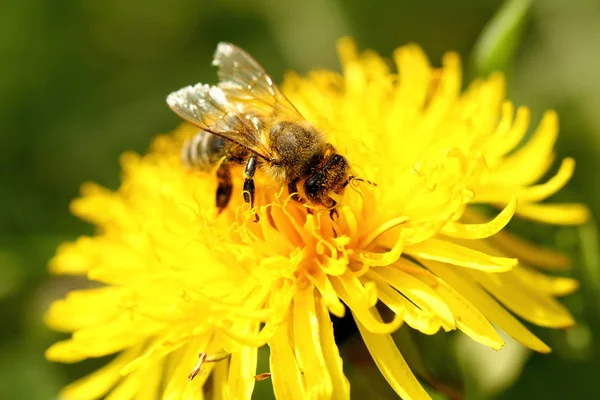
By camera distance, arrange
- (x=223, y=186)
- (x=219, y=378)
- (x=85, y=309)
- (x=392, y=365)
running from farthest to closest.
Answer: (x=85, y=309)
(x=223, y=186)
(x=219, y=378)
(x=392, y=365)

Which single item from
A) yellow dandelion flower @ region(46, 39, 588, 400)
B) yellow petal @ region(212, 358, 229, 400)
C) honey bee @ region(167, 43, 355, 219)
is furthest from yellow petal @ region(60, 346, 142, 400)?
honey bee @ region(167, 43, 355, 219)

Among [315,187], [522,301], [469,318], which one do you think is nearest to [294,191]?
[315,187]

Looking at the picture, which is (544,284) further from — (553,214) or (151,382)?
(151,382)

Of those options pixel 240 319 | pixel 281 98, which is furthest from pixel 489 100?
pixel 240 319

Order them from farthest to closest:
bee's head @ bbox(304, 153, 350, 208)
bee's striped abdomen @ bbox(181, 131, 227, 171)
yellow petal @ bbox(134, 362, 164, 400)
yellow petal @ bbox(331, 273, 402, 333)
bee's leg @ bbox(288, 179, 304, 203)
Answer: bee's striped abdomen @ bbox(181, 131, 227, 171) → yellow petal @ bbox(134, 362, 164, 400) → bee's leg @ bbox(288, 179, 304, 203) → bee's head @ bbox(304, 153, 350, 208) → yellow petal @ bbox(331, 273, 402, 333)

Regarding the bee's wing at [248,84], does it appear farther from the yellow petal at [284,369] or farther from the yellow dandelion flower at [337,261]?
the yellow petal at [284,369]

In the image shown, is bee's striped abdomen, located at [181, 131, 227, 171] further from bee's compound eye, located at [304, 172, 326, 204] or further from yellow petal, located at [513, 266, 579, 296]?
yellow petal, located at [513, 266, 579, 296]
